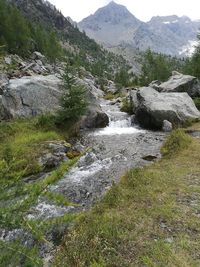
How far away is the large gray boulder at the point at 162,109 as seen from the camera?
33.2 meters

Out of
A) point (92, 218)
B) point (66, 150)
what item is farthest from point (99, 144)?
point (92, 218)

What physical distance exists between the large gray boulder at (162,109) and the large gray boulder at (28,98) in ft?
31.0

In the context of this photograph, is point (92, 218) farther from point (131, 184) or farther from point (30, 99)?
point (30, 99)

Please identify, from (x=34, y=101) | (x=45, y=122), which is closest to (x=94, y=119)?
(x=34, y=101)

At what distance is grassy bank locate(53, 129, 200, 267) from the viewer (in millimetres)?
9898

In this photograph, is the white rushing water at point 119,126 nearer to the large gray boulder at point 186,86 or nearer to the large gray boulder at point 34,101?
the large gray boulder at point 34,101

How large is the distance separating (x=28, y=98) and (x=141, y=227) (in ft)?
81.6

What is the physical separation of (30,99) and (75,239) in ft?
80.6

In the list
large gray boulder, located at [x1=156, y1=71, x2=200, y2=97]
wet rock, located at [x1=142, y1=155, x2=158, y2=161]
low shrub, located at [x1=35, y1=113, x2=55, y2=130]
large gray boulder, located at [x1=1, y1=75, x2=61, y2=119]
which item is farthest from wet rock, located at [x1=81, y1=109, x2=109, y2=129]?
large gray boulder, located at [x1=156, y1=71, x2=200, y2=97]

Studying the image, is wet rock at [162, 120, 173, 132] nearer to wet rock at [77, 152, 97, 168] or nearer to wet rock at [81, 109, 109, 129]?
wet rock at [81, 109, 109, 129]

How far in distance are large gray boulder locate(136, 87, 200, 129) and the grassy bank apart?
55.1 ft

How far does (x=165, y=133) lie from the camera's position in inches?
1203

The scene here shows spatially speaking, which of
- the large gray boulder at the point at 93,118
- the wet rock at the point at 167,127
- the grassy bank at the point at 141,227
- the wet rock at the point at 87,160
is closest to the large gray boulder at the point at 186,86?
the large gray boulder at the point at 93,118

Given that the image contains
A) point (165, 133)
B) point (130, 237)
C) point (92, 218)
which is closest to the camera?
point (130, 237)
